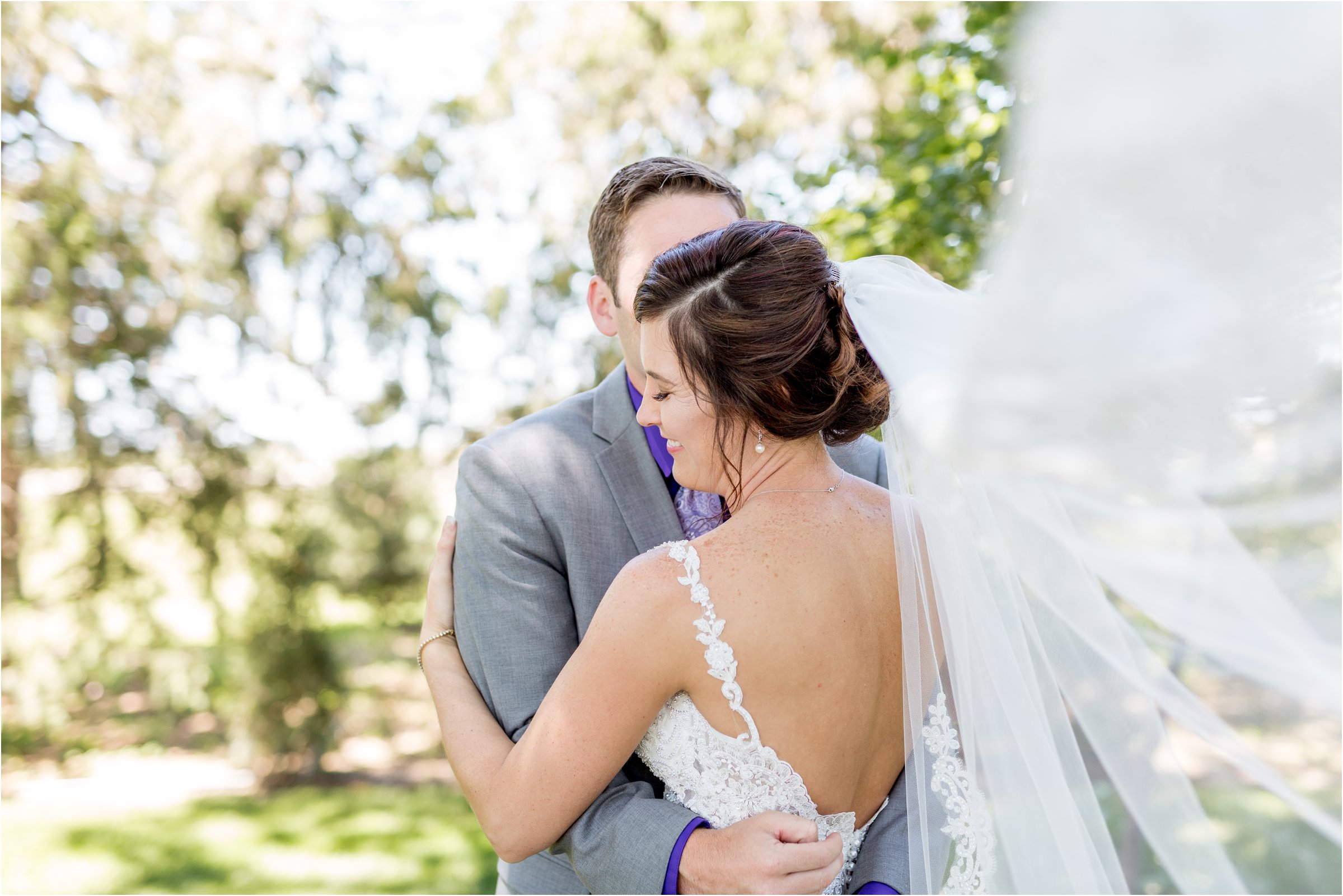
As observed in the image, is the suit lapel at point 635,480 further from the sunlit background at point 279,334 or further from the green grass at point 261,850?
the green grass at point 261,850

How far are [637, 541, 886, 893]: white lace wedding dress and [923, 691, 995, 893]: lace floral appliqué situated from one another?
0.74ft

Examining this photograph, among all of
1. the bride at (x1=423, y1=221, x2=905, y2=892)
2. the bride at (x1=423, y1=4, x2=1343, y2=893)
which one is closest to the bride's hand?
the bride at (x1=423, y1=4, x2=1343, y2=893)

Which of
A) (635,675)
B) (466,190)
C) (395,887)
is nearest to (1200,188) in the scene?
(635,675)

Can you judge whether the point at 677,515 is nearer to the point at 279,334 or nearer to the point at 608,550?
the point at 608,550

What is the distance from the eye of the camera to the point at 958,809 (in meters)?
1.63

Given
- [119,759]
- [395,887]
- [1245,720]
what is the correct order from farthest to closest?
1. [119,759]
2. [395,887]
3. [1245,720]

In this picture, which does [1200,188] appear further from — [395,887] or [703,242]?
[395,887]

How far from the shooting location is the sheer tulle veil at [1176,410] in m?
0.97

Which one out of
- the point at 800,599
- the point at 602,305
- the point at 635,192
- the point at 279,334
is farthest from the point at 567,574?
the point at 279,334

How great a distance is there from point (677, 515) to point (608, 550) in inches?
7.8

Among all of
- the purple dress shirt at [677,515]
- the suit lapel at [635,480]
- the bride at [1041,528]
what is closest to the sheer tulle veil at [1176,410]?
the bride at [1041,528]

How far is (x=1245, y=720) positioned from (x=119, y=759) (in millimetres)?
7895

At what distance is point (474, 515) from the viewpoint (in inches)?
82.3

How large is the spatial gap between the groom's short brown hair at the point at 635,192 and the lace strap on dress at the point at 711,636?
104cm
